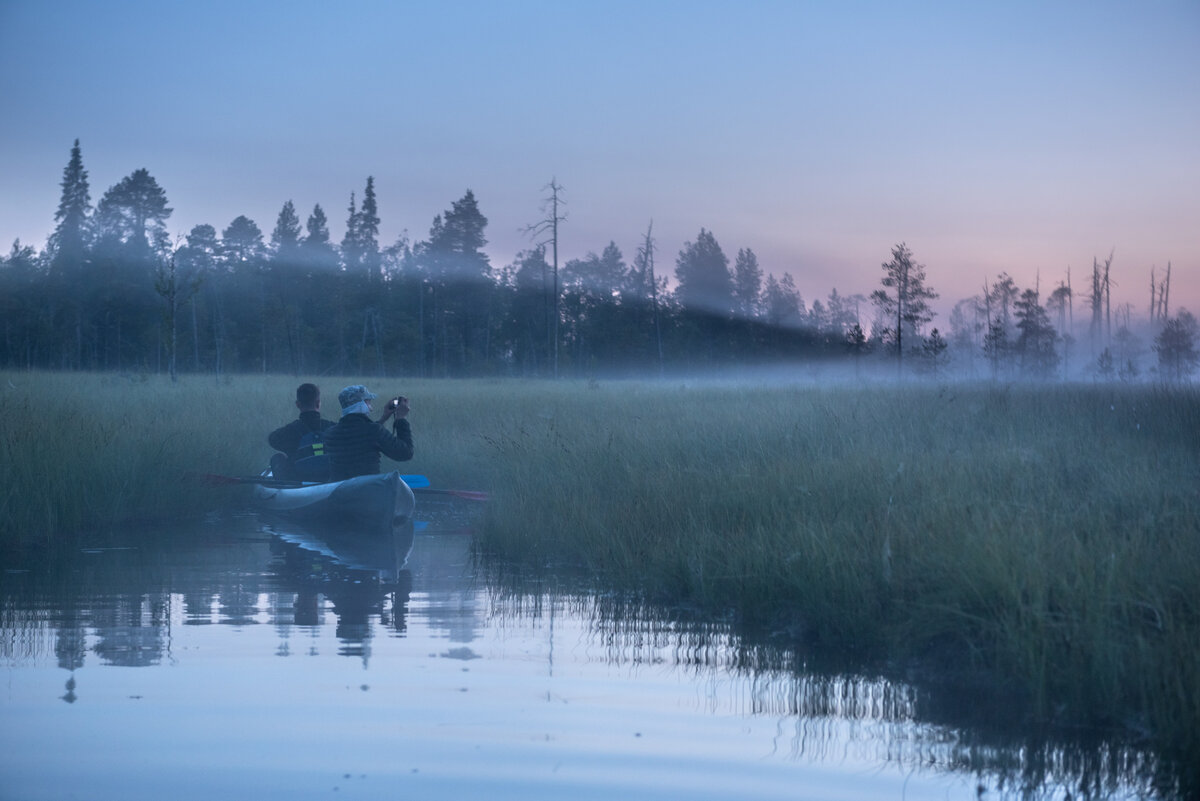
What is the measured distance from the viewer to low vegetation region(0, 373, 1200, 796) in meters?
4.75

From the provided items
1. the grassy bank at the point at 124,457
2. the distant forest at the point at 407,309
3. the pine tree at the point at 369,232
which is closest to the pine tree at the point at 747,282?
the distant forest at the point at 407,309

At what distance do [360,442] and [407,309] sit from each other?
56.0m

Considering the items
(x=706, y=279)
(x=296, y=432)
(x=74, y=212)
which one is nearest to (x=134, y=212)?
(x=74, y=212)

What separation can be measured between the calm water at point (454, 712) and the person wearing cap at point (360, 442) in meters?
4.18

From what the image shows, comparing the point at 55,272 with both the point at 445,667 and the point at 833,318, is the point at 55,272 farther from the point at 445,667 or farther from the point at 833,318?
the point at 833,318

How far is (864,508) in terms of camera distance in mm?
7465

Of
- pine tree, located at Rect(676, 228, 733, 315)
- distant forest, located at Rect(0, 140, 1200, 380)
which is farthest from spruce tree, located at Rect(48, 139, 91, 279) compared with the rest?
pine tree, located at Rect(676, 228, 733, 315)

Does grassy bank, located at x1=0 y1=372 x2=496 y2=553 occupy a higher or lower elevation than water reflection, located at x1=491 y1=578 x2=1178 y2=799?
higher

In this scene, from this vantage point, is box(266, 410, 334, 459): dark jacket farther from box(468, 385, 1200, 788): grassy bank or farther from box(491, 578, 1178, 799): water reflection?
box(491, 578, 1178, 799): water reflection

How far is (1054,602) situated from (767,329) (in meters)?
69.9

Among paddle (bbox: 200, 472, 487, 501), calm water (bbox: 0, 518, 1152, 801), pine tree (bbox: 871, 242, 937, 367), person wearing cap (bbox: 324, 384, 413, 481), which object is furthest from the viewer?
pine tree (bbox: 871, 242, 937, 367)

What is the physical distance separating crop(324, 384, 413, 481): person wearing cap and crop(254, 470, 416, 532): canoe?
364 mm

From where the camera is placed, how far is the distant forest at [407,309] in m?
53.2

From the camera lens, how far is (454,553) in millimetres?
9859
